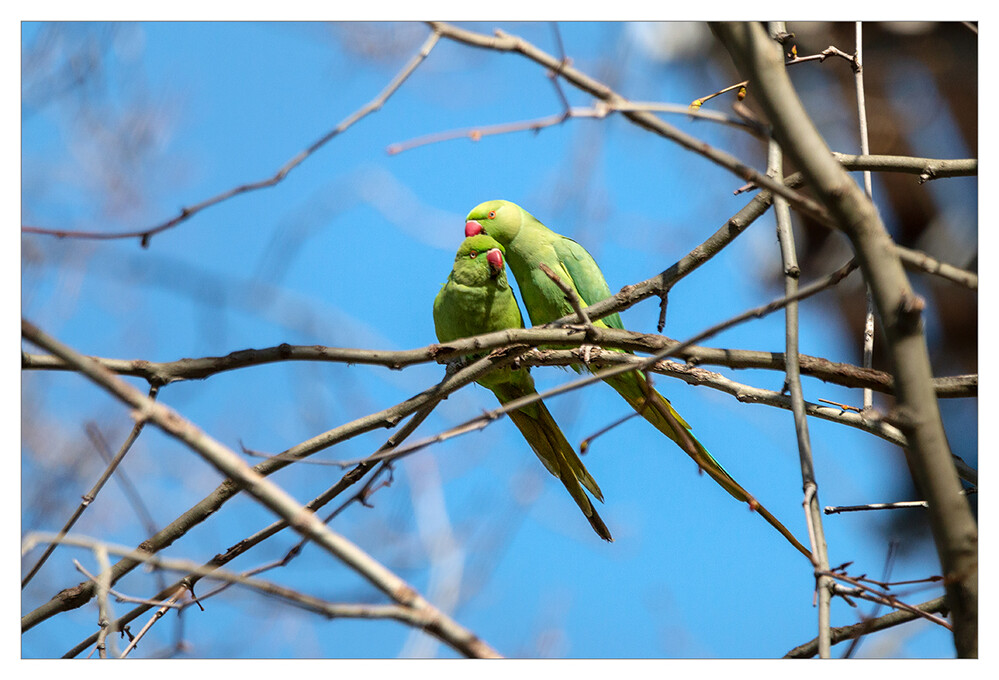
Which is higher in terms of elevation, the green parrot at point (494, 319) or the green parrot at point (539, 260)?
the green parrot at point (539, 260)

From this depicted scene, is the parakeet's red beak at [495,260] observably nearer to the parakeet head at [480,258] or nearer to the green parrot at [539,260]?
the parakeet head at [480,258]

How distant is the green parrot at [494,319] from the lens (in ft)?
6.56

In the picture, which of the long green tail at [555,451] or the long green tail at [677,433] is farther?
the long green tail at [555,451]

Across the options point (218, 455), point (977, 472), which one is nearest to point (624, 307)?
point (977, 472)

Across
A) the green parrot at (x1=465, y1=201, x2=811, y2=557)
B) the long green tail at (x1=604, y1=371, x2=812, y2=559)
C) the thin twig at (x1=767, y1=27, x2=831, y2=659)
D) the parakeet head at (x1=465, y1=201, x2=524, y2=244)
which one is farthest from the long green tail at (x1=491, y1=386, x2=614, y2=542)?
the thin twig at (x1=767, y1=27, x2=831, y2=659)

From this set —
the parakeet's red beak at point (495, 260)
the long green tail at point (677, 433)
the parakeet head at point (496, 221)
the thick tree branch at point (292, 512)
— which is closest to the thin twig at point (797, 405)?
the long green tail at point (677, 433)

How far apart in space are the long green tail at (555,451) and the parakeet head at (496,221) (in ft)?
1.73

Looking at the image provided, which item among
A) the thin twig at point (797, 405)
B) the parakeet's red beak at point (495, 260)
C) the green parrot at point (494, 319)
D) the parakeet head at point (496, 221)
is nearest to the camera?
the thin twig at point (797, 405)

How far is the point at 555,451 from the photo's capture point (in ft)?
6.62

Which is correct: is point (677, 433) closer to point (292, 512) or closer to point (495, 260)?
point (495, 260)

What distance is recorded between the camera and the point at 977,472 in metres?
1.35

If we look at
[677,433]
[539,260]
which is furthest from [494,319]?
[677,433]

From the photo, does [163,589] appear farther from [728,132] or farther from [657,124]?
[728,132]
